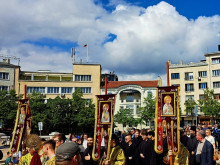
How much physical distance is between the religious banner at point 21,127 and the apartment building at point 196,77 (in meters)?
49.5

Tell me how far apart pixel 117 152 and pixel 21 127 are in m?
5.11

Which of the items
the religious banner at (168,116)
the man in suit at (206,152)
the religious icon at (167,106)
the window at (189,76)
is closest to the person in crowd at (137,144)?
the religious banner at (168,116)

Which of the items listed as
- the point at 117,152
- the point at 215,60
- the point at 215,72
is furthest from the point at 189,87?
A: the point at 117,152

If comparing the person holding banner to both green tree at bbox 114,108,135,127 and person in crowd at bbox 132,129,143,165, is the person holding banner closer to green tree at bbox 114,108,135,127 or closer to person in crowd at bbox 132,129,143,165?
person in crowd at bbox 132,129,143,165

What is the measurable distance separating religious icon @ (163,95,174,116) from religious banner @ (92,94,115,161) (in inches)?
62.4

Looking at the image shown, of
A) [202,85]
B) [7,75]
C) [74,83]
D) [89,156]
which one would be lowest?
[89,156]

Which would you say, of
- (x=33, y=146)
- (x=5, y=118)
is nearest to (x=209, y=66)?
(x=5, y=118)

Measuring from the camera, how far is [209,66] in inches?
2327

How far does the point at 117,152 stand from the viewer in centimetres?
759

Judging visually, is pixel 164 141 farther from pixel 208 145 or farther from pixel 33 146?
pixel 33 146

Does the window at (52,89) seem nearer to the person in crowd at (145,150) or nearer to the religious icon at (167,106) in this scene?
the person in crowd at (145,150)

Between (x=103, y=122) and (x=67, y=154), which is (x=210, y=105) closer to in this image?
(x=103, y=122)

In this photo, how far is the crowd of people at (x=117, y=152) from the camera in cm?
365

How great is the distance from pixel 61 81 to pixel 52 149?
58.8m
